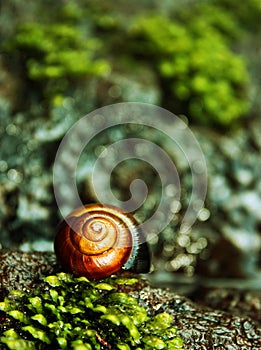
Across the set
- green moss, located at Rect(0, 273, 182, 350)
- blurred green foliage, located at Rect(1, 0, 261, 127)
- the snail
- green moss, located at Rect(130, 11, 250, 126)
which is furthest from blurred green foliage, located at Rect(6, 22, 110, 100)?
green moss, located at Rect(0, 273, 182, 350)

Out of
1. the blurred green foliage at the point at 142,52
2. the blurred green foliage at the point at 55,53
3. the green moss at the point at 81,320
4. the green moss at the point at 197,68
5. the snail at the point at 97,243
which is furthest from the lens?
the green moss at the point at 197,68

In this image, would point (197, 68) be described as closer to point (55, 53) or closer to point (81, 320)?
point (55, 53)

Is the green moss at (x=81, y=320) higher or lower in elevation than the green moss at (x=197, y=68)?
lower

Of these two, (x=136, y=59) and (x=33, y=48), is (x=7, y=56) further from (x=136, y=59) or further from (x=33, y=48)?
(x=136, y=59)

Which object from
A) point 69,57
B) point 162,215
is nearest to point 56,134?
point 69,57

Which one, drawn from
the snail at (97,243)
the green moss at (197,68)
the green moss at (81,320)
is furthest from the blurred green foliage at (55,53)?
the green moss at (81,320)

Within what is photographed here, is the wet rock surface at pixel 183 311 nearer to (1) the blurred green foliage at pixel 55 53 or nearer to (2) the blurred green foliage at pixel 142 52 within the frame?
(2) the blurred green foliage at pixel 142 52
